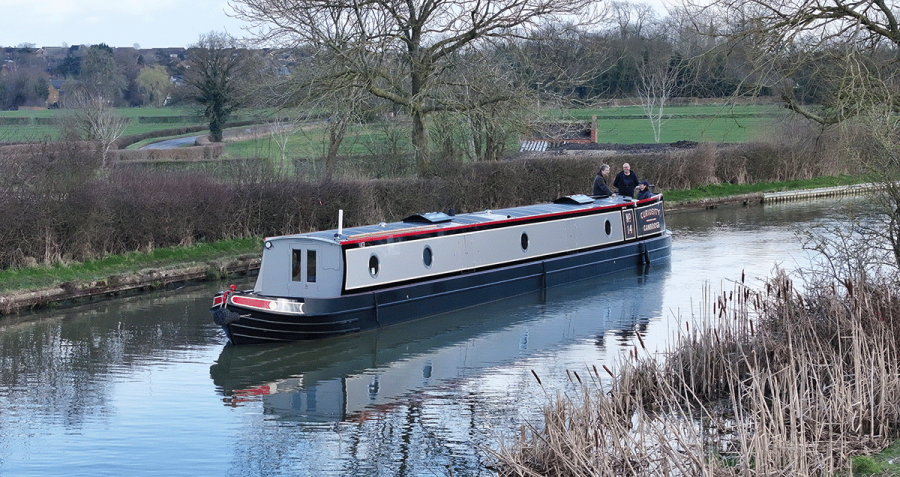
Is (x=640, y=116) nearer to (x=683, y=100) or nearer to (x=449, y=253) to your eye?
(x=683, y=100)

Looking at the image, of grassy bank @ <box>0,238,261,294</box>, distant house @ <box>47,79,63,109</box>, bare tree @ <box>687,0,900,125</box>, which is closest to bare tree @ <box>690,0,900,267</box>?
bare tree @ <box>687,0,900,125</box>

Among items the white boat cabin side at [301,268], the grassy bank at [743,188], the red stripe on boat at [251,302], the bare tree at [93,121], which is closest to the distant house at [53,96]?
the bare tree at [93,121]

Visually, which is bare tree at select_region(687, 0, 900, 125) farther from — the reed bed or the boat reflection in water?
the boat reflection in water

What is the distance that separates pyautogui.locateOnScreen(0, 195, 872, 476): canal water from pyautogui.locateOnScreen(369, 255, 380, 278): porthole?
850 millimetres

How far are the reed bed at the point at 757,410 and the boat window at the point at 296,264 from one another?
20.2 ft

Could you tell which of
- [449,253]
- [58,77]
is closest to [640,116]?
[449,253]

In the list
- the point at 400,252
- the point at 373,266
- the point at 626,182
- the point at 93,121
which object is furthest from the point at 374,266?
the point at 93,121

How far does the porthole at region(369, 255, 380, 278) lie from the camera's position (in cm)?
1496

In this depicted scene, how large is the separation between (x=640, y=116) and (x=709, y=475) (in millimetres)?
59116

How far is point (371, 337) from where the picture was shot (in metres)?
14.8

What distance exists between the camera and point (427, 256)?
16.0m

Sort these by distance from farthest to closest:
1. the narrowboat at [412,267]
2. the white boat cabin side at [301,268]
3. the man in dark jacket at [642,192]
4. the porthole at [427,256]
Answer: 1. the man in dark jacket at [642,192]
2. the porthole at [427,256]
3. the white boat cabin side at [301,268]
4. the narrowboat at [412,267]

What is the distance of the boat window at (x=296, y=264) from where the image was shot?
1482 centimetres

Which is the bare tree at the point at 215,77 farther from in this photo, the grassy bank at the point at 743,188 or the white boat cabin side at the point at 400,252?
the white boat cabin side at the point at 400,252
